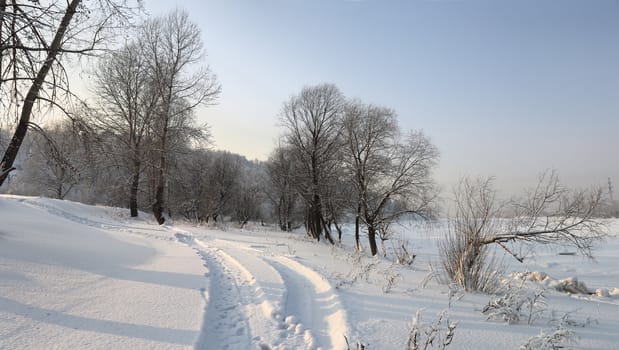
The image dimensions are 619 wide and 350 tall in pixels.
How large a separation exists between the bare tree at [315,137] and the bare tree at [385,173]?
2.74 m

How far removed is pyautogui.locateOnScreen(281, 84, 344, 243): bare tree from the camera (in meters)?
19.4

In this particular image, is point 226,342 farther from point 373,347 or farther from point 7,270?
point 7,270

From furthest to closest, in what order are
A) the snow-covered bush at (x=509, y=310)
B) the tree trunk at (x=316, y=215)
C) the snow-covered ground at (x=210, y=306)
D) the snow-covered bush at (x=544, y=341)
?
1. the tree trunk at (x=316, y=215)
2. the snow-covered bush at (x=509, y=310)
3. the snow-covered ground at (x=210, y=306)
4. the snow-covered bush at (x=544, y=341)

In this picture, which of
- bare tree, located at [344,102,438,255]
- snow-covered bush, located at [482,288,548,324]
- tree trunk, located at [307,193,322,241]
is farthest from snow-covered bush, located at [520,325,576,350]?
tree trunk, located at [307,193,322,241]

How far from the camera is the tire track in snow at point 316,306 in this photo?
3.28 meters

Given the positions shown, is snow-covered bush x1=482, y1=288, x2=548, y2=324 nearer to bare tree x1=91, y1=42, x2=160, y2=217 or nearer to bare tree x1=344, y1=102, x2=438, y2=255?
bare tree x1=344, y1=102, x2=438, y2=255

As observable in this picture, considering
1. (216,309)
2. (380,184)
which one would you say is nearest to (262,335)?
(216,309)

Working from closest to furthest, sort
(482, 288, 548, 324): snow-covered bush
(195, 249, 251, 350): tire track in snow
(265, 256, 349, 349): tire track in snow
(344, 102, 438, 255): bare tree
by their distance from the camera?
(195, 249, 251, 350): tire track in snow → (265, 256, 349, 349): tire track in snow → (482, 288, 548, 324): snow-covered bush → (344, 102, 438, 255): bare tree

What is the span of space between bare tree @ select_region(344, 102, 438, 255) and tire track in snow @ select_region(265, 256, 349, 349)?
9898 millimetres

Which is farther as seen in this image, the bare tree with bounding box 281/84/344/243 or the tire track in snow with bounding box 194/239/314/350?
the bare tree with bounding box 281/84/344/243

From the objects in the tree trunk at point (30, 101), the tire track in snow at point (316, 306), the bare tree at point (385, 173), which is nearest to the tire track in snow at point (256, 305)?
the tire track in snow at point (316, 306)

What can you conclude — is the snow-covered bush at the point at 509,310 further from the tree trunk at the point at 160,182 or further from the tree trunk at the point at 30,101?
the tree trunk at the point at 160,182

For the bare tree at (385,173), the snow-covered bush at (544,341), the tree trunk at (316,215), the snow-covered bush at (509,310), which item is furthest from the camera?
the tree trunk at (316,215)

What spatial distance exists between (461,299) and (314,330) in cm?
282
